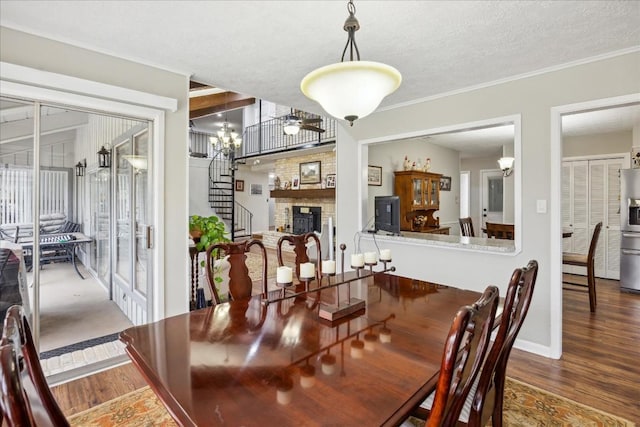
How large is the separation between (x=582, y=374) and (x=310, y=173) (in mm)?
6741

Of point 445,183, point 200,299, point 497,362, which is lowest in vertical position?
point 200,299

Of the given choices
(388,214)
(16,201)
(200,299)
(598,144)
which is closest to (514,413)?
(388,214)

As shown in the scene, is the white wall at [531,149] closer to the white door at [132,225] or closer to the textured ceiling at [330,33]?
the textured ceiling at [330,33]

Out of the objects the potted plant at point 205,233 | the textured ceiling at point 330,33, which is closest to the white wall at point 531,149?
the textured ceiling at point 330,33

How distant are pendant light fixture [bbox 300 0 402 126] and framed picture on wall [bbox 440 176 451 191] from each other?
569 cm

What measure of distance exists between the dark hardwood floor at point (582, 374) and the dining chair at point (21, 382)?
167cm

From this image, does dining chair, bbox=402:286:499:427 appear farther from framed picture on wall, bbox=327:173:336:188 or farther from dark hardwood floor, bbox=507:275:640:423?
framed picture on wall, bbox=327:173:336:188

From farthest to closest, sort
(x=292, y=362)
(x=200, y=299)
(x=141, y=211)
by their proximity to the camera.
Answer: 1. (x=200, y=299)
2. (x=141, y=211)
3. (x=292, y=362)

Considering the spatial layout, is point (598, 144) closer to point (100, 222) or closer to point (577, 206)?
point (577, 206)

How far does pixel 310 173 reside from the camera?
27.6 feet

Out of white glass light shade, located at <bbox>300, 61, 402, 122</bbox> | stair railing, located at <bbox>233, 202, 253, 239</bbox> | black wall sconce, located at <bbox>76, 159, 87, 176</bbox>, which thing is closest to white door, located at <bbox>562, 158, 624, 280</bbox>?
white glass light shade, located at <bbox>300, 61, 402, 122</bbox>

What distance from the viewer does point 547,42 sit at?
2.39 metres

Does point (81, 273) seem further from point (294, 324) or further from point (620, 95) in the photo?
point (620, 95)

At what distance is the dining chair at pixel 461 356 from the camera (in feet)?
2.64
